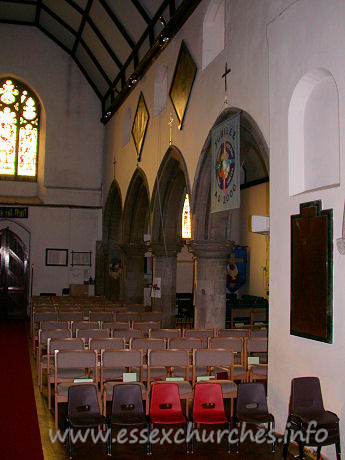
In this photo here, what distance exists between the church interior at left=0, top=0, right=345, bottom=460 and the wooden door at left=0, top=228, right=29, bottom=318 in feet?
0.16

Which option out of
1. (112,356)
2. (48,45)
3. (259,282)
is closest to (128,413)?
(112,356)

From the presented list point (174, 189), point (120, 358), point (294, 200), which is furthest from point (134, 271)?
point (294, 200)

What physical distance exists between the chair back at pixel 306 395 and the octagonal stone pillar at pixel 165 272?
9.04 m

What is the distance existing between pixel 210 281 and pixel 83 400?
6.39 meters

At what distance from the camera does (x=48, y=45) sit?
20906mm

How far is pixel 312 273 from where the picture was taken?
6.12m

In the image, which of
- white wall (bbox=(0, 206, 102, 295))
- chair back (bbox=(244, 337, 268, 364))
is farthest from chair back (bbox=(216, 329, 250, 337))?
white wall (bbox=(0, 206, 102, 295))

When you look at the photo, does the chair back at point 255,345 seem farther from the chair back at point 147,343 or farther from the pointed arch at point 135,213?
the pointed arch at point 135,213

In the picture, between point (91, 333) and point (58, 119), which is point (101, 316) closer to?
point (91, 333)

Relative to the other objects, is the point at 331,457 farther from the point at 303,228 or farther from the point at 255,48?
the point at 255,48

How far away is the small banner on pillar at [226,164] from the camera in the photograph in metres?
9.39

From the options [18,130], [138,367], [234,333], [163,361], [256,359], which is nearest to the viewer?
[163,361]

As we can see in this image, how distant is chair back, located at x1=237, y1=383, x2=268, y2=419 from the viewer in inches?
223

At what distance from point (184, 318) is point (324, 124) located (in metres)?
13.9
